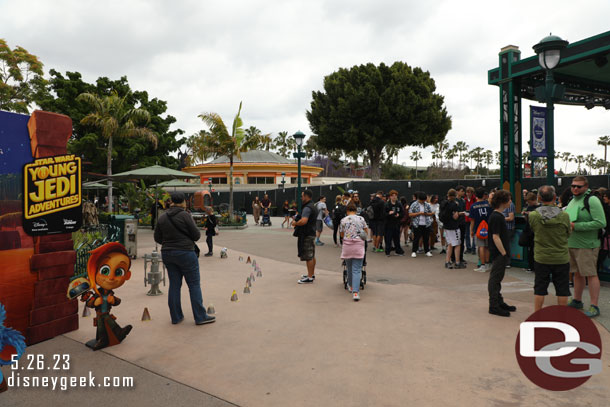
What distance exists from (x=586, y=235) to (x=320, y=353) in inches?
158

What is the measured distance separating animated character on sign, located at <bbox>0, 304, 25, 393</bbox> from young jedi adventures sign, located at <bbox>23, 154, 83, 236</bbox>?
1.45 metres

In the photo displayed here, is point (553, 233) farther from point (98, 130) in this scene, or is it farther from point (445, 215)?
point (98, 130)

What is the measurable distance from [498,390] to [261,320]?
120 inches

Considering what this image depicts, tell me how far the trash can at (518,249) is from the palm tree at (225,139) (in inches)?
602

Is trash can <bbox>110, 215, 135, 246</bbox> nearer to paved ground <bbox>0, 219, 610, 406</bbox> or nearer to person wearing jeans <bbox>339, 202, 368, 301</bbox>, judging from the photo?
paved ground <bbox>0, 219, 610, 406</bbox>

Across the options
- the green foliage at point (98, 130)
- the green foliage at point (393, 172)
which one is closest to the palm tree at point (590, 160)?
the green foliage at point (393, 172)

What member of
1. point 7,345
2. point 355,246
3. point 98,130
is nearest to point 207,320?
point 7,345

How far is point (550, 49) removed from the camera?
7.48m

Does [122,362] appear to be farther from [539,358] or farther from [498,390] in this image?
[539,358]

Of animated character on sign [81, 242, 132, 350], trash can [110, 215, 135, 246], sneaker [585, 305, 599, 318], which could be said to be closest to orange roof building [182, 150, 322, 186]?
trash can [110, 215, 135, 246]

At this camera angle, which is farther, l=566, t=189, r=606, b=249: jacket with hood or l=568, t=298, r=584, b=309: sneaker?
l=568, t=298, r=584, b=309: sneaker

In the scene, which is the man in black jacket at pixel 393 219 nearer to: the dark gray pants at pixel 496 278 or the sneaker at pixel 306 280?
the sneaker at pixel 306 280

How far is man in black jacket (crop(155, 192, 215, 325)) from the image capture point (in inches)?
203

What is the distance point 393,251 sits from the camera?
11914 mm
